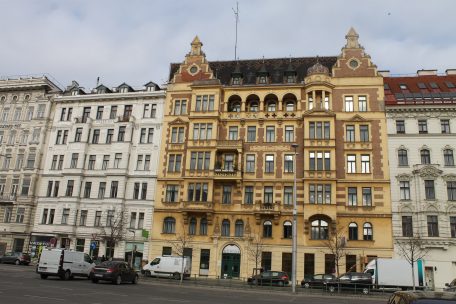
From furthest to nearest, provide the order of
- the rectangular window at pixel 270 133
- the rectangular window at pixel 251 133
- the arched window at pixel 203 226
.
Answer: the rectangular window at pixel 251 133
the rectangular window at pixel 270 133
the arched window at pixel 203 226

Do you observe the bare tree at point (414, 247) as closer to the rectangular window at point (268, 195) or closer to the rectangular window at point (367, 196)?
the rectangular window at point (367, 196)

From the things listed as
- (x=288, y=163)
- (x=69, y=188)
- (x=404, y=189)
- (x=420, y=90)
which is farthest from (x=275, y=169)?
(x=69, y=188)

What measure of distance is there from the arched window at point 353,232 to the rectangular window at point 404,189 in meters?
5.83

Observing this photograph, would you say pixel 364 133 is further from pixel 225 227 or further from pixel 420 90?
pixel 225 227

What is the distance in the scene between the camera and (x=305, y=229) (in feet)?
142

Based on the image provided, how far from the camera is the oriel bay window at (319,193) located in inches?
1711

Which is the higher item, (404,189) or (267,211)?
(404,189)

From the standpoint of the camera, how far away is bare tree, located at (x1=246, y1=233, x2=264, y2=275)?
4265cm

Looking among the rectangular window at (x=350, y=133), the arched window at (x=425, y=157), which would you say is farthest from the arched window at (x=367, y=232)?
the rectangular window at (x=350, y=133)

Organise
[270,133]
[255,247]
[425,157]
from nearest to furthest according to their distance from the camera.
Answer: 1. [425,157]
2. [255,247]
3. [270,133]

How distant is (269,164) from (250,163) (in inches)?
87.2

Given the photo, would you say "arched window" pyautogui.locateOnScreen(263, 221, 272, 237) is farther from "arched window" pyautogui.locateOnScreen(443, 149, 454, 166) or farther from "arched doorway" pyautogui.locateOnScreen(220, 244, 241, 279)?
"arched window" pyautogui.locateOnScreen(443, 149, 454, 166)

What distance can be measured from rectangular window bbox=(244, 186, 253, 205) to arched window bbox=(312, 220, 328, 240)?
24.1 feet

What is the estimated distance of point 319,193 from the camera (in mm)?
43781
